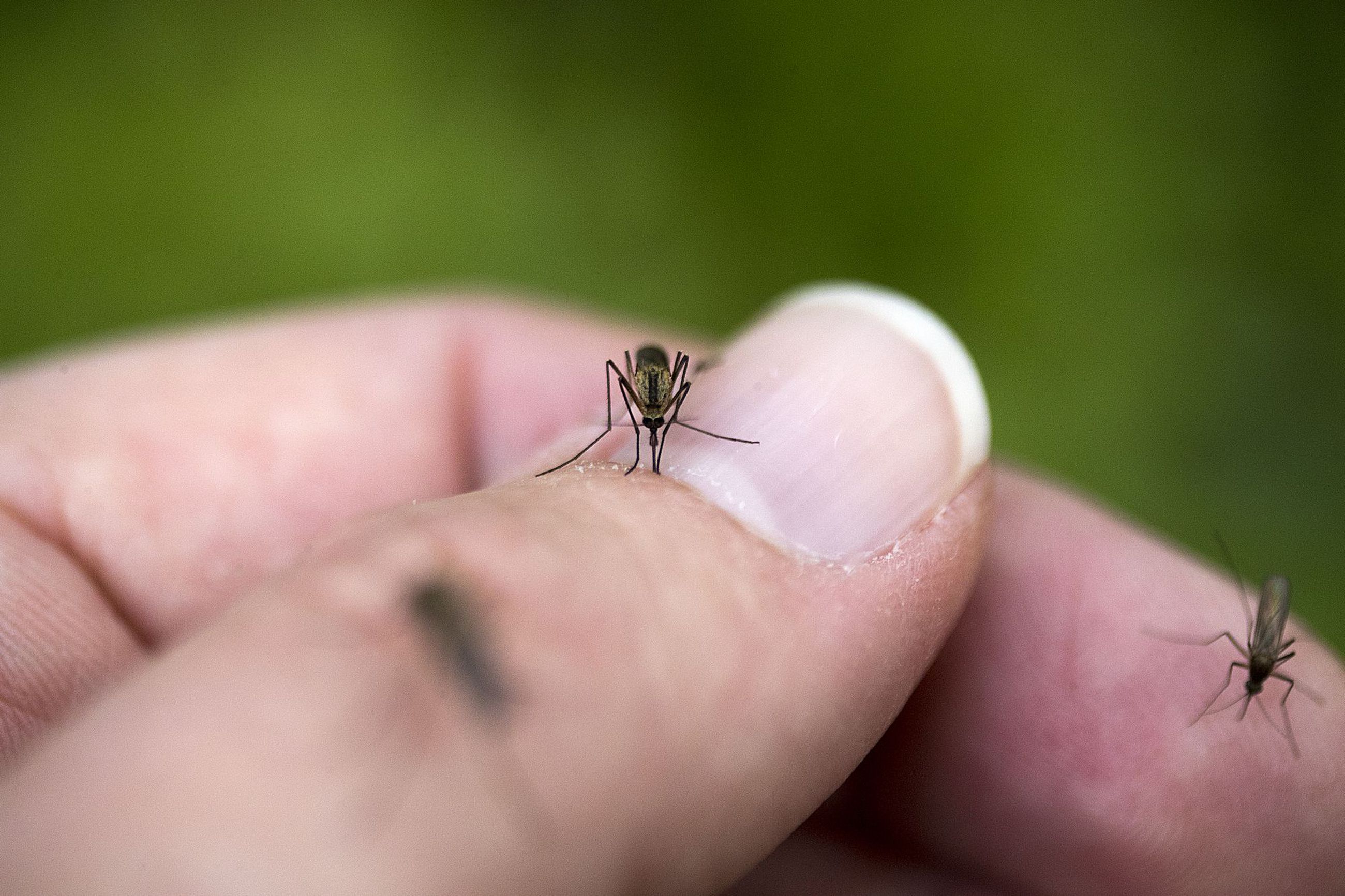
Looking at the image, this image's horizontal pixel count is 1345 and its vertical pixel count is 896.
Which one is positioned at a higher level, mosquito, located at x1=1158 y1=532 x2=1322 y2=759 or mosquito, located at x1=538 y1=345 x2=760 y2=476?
mosquito, located at x1=538 y1=345 x2=760 y2=476

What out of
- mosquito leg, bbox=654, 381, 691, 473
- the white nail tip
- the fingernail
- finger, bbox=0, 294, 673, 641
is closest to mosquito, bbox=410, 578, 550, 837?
the fingernail

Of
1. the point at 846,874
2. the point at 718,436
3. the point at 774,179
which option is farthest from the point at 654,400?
the point at 774,179

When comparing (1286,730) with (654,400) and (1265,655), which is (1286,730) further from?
(654,400)

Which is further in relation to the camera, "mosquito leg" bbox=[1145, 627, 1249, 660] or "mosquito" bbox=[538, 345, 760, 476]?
"mosquito leg" bbox=[1145, 627, 1249, 660]

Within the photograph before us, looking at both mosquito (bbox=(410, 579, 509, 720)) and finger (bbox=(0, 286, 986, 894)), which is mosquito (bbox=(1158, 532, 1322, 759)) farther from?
mosquito (bbox=(410, 579, 509, 720))

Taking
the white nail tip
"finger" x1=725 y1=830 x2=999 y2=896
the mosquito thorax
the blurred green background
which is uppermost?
the blurred green background

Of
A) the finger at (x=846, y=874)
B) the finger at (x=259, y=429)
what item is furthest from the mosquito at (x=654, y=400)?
the finger at (x=846, y=874)
